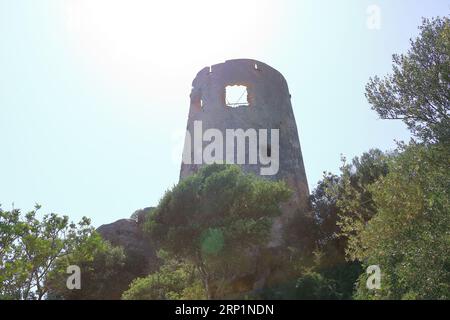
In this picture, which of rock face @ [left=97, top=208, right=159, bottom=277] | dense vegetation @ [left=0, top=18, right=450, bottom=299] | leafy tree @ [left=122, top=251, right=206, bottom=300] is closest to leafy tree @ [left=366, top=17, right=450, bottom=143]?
dense vegetation @ [left=0, top=18, right=450, bottom=299]

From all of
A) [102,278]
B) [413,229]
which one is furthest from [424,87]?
[102,278]

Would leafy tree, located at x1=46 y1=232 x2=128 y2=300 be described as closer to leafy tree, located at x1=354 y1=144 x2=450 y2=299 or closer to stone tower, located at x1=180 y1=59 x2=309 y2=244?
stone tower, located at x1=180 y1=59 x2=309 y2=244

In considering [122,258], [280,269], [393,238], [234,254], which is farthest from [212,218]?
[122,258]

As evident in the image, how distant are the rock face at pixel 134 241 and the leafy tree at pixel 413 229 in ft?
40.6

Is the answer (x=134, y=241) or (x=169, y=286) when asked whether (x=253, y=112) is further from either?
(x=169, y=286)

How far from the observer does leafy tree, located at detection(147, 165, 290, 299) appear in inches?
460

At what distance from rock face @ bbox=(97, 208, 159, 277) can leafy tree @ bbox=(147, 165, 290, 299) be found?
9237 mm

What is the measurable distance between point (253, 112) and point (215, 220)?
1052cm

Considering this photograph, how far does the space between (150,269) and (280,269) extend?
22.1ft

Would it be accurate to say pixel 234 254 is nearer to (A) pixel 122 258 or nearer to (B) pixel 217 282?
(B) pixel 217 282

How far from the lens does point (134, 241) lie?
2347cm

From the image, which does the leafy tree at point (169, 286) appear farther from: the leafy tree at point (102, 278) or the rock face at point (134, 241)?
the rock face at point (134, 241)

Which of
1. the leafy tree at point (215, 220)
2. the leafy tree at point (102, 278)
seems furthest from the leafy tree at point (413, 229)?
the leafy tree at point (102, 278)

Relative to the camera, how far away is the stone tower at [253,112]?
21328mm
